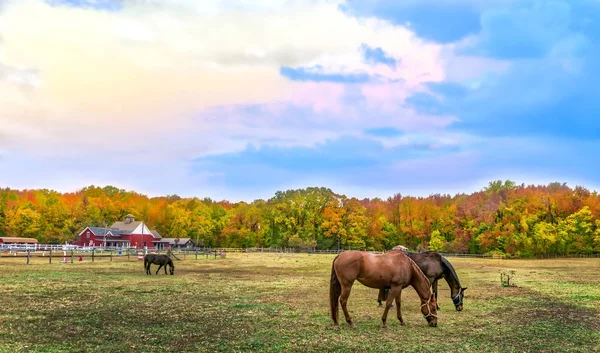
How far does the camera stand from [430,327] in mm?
11961

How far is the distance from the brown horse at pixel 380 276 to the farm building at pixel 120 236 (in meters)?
90.3

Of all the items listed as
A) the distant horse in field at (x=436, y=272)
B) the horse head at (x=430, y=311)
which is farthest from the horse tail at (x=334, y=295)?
the distant horse in field at (x=436, y=272)

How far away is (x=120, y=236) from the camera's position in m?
99.6

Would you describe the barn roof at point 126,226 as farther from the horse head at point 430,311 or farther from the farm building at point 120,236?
the horse head at point 430,311

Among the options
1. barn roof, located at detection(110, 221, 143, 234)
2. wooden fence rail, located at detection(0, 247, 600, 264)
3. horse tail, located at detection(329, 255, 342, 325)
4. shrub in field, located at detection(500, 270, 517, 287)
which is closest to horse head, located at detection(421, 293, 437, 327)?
horse tail, located at detection(329, 255, 342, 325)

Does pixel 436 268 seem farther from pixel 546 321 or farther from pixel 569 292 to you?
pixel 569 292

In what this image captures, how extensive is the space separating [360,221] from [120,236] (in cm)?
5439

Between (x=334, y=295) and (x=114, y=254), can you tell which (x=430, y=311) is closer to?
(x=334, y=295)

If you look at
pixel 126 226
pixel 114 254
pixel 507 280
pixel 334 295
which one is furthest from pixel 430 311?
pixel 126 226

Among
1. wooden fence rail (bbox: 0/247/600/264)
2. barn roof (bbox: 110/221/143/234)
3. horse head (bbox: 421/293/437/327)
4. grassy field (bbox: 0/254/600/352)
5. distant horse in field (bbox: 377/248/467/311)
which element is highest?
barn roof (bbox: 110/221/143/234)

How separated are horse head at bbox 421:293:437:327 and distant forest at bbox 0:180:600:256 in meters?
71.9

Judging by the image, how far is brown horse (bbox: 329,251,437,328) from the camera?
12.2 meters

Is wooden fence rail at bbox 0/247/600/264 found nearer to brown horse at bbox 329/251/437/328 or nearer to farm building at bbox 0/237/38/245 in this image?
brown horse at bbox 329/251/437/328

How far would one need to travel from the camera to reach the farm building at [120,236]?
94438mm
